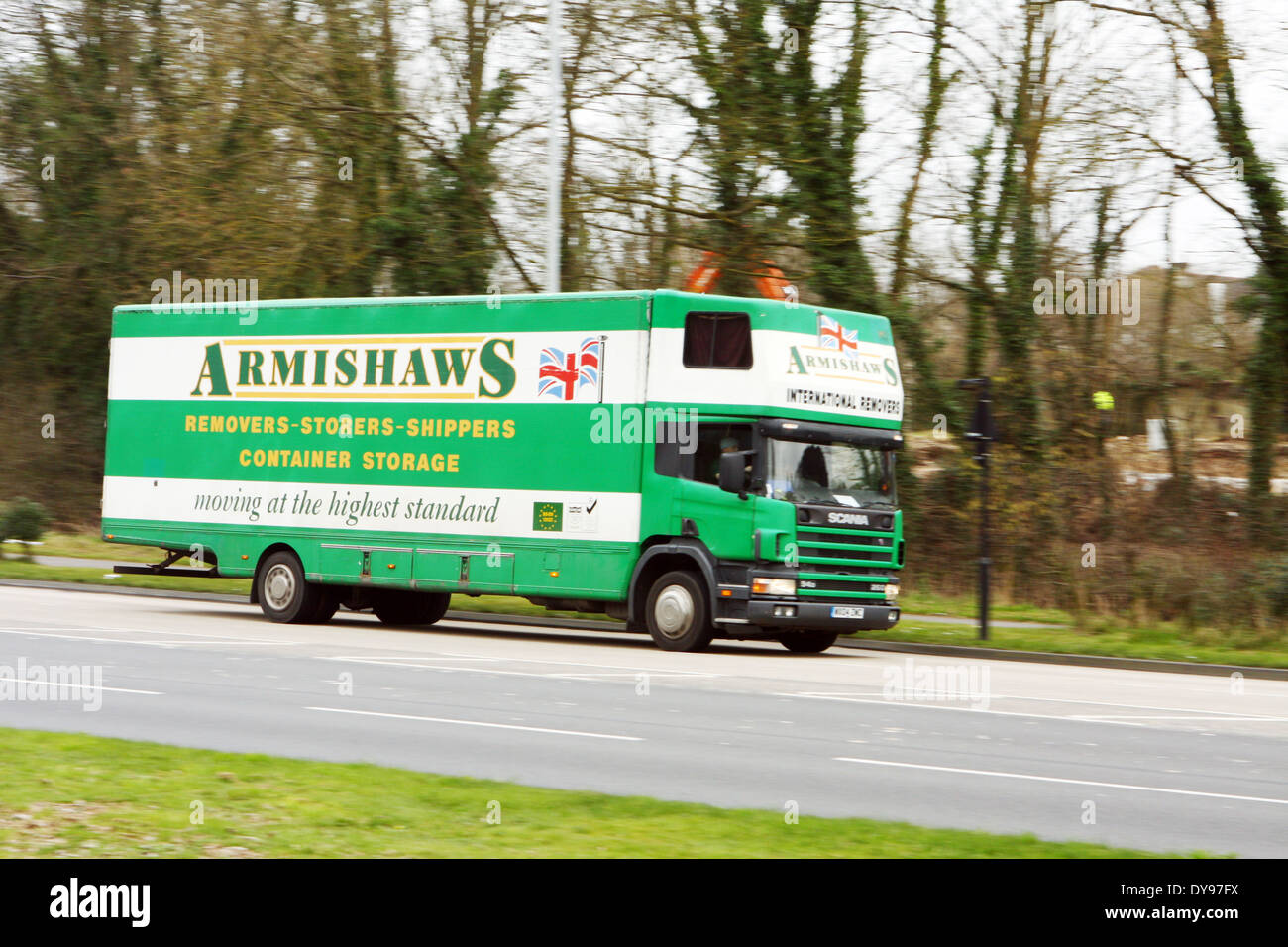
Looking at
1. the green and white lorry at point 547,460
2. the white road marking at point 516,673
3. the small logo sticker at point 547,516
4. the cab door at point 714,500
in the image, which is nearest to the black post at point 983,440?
the green and white lorry at point 547,460

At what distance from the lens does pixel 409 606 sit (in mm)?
Result: 22578

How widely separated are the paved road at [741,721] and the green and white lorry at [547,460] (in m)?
1.04

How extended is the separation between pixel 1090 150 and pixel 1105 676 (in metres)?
11.3

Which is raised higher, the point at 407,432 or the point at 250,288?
the point at 250,288

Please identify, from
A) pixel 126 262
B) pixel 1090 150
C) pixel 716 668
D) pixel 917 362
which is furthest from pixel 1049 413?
pixel 126 262

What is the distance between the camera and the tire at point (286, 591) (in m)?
21.4

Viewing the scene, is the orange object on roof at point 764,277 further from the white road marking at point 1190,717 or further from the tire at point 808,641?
the white road marking at point 1190,717

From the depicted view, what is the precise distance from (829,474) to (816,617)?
1691 mm

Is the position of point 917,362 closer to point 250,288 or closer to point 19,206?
point 250,288

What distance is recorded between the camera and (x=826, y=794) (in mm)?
9297

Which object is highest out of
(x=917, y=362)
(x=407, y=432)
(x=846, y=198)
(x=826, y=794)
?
(x=846, y=198)
